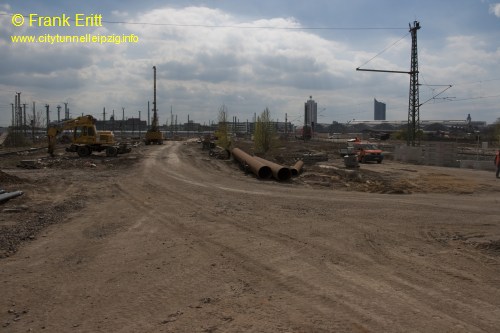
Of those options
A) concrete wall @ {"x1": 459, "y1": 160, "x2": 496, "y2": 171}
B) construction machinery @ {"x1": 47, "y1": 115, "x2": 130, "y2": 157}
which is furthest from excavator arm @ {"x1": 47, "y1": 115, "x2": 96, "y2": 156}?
concrete wall @ {"x1": 459, "y1": 160, "x2": 496, "y2": 171}

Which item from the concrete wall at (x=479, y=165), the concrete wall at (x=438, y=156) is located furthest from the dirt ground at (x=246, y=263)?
the concrete wall at (x=438, y=156)

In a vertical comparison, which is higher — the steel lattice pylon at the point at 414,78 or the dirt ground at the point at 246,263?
the steel lattice pylon at the point at 414,78

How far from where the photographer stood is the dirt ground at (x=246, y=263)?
5488mm

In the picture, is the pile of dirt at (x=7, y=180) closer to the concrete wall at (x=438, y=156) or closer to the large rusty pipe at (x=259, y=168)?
the large rusty pipe at (x=259, y=168)

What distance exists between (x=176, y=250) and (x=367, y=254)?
360 centimetres

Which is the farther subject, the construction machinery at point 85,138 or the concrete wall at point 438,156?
the concrete wall at point 438,156

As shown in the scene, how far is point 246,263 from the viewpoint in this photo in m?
7.77

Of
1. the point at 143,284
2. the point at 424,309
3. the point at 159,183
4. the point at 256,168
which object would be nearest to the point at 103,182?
the point at 159,183

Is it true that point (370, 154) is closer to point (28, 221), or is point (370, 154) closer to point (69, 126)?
point (69, 126)

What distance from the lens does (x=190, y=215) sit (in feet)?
40.6

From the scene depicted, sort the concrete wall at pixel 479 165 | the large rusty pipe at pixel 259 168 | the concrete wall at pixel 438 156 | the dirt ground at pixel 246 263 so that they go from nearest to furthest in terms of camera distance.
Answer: the dirt ground at pixel 246 263
the large rusty pipe at pixel 259 168
the concrete wall at pixel 479 165
the concrete wall at pixel 438 156

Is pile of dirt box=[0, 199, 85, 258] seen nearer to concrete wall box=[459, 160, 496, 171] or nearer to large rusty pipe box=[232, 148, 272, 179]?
large rusty pipe box=[232, 148, 272, 179]

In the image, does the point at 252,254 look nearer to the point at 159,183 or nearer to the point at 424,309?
the point at 424,309

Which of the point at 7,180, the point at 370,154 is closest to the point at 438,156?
the point at 370,154
